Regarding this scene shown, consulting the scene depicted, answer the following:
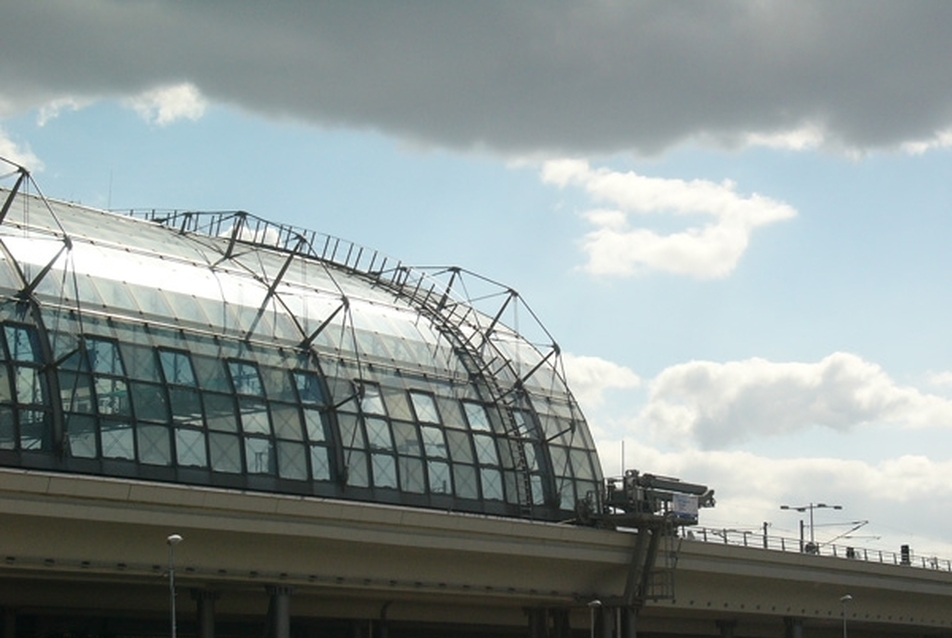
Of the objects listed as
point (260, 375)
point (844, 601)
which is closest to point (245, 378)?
point (260, 375)

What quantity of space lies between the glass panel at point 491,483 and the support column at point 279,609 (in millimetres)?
16763

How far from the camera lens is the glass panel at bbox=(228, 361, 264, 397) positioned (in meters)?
79.4

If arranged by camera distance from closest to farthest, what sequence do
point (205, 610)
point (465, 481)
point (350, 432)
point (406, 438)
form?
point (205, 610), point (350, 432), point (406, 438), point (465, 481)

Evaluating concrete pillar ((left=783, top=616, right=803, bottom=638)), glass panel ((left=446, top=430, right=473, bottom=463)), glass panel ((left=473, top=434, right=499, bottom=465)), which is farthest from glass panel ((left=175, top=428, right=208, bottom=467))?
concrete pillar ((left=783, top=616, right=803, bottom=638))

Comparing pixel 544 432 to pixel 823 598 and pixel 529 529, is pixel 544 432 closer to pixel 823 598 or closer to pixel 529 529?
pixel 529 529

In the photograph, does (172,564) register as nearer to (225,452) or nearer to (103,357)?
(225,452)

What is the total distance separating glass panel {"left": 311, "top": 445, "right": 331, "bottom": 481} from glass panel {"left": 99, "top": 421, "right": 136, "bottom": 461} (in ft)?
36.5

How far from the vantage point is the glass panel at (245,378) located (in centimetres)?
7938

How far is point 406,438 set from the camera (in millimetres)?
87438

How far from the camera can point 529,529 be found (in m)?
86.6

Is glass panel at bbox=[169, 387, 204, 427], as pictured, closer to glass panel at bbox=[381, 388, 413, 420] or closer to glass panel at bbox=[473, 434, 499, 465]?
glass panel at bbox=[381, 388, 413, 420]

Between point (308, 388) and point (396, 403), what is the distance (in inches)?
261

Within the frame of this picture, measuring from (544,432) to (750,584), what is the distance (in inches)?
739

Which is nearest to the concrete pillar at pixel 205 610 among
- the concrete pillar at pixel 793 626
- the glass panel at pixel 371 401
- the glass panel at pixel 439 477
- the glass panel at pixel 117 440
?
the glass panel at pixel 117 440
